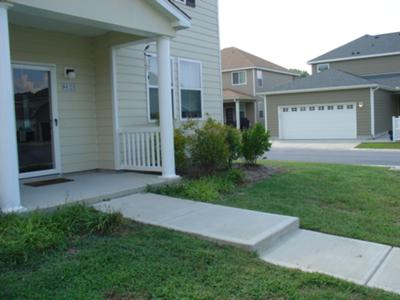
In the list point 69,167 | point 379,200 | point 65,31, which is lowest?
point 379,200

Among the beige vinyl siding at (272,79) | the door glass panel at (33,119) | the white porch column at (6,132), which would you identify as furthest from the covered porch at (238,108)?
the white porch column at (6,132)

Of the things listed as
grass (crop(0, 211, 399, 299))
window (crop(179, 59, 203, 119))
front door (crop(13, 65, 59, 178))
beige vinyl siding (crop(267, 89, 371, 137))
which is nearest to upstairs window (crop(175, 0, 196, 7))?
window (crop(179, 59, 203, 119))

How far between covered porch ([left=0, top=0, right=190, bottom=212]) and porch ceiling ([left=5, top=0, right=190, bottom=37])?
0.05 feet

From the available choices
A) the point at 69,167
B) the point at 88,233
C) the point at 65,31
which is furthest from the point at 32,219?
the point at 65,31

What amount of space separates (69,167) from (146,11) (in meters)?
3.66

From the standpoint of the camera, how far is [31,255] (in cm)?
408

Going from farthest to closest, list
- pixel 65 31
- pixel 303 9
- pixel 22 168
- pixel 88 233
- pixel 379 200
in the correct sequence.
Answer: pixel 303 9 < pixel 65 31 < pixel 22 168 < pixel 379 200 < pixel 88 233

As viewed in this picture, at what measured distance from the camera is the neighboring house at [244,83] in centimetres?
3325

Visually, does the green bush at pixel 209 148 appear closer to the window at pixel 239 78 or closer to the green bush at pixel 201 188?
the green bush at pixel 201 188

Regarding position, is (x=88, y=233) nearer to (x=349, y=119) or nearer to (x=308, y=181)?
(x=308, y=181)

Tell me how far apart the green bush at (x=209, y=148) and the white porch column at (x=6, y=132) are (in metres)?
3.90

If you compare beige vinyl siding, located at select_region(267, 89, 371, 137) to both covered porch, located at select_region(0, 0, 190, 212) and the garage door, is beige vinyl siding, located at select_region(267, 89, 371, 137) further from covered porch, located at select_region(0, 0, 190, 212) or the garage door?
covered porch, located at select_region(0, 0, 190, 212)

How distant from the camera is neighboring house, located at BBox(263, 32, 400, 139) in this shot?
23.6 meters

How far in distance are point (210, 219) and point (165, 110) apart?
286 centimetres
